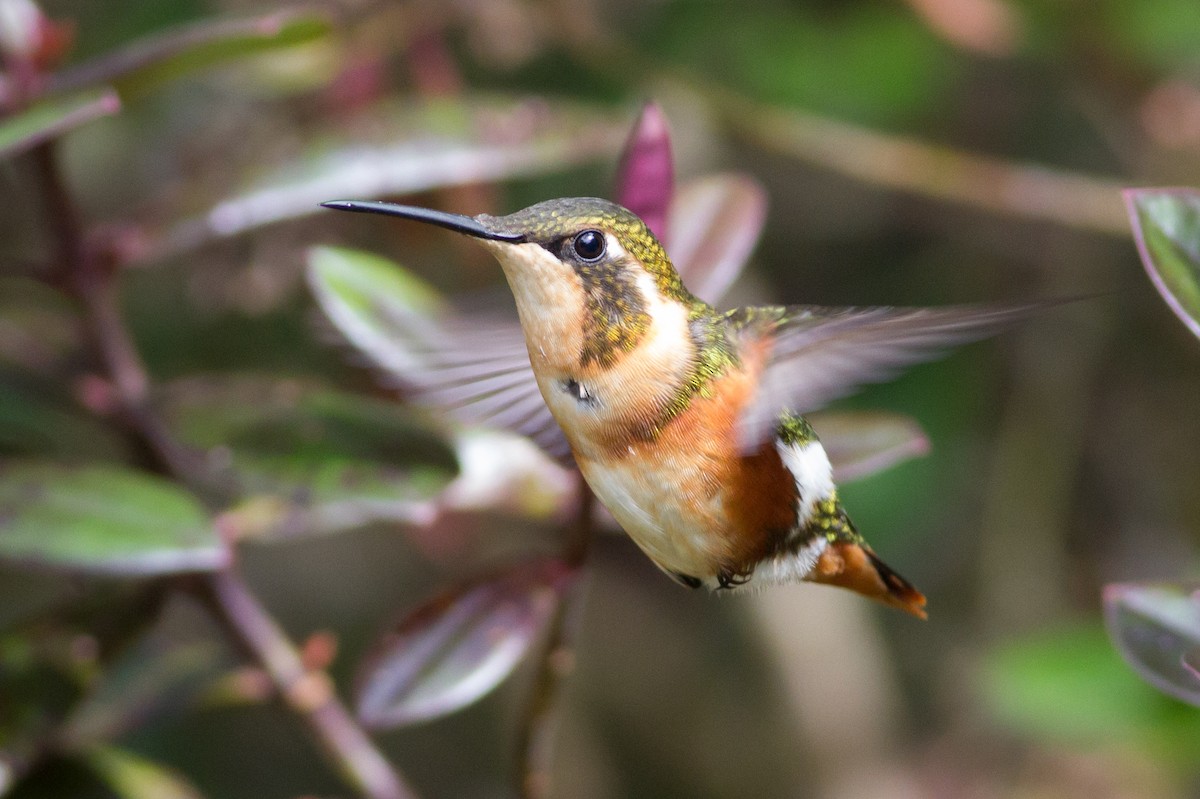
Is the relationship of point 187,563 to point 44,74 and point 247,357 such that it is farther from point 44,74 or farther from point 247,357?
point 247,357

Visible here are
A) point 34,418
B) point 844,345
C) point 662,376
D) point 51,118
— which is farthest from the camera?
point 34,418

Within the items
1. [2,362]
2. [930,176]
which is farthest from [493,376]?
[930,176]

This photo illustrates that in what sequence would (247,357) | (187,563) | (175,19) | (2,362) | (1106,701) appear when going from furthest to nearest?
(247,357) → (175,19) → (1106,701) → (2,362) → (187,563)

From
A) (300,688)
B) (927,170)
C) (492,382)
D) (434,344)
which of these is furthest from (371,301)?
(927,170)

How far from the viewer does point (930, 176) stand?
191 cm

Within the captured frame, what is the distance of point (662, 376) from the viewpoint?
892 millimetres

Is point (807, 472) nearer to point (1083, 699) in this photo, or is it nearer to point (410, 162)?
point (410, 162)

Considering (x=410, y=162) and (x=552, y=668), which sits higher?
(x=410, y=162)

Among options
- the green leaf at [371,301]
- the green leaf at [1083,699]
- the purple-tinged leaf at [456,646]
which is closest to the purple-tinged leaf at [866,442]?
the purple-tinged leaf at [456,646]

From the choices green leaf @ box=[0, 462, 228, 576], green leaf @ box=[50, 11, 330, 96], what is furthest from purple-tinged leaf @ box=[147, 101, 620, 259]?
green leaf @ box=[0, 462, 228, 576]

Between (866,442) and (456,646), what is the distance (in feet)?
1.28

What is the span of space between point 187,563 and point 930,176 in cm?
134

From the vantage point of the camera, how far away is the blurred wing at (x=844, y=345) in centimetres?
72

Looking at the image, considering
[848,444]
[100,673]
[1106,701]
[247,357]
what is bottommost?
[1106,701]
